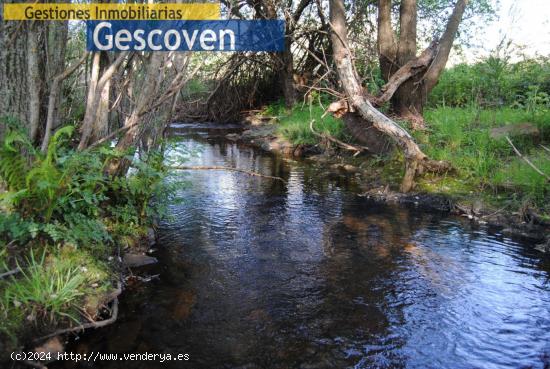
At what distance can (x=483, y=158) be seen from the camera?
7148mm

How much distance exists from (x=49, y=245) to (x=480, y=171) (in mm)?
6010

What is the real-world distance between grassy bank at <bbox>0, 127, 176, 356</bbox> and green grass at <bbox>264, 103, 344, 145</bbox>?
21.9 feet

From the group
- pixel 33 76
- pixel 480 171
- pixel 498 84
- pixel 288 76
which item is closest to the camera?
pixel 33 76

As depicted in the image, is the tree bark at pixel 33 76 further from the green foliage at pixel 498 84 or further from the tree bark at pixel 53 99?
the green foliage at pixel 498 84

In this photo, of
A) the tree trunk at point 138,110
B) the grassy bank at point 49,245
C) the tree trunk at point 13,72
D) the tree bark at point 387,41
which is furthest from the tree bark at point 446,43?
the tree trunk at point 13,72

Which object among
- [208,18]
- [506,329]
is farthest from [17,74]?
[506,329]

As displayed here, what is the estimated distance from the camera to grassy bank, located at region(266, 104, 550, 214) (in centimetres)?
639

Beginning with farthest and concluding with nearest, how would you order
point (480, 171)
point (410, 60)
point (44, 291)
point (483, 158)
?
1. point (410, 60)
2. point (483, 158)
3. point (480, 171)
4. point (44, 291)

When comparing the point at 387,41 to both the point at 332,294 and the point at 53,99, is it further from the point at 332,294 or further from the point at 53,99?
the point at 53,99

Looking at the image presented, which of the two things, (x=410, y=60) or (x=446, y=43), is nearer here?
(x=446, y=43)

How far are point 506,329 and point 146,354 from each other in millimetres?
2758

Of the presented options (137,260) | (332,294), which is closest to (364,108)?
(332,294)

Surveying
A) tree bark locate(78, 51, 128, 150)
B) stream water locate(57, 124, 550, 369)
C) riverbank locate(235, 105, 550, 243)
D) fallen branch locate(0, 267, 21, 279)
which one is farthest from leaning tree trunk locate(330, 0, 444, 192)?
fallen branch locate(0, 267, 21, 279)

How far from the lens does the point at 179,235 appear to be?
5512mm
